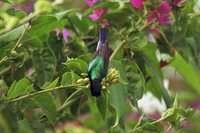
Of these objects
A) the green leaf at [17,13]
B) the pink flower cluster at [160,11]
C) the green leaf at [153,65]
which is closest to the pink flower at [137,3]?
the pink flower cluster at [160,11]

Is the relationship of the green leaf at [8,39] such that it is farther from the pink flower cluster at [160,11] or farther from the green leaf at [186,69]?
the green leaf at [186,69]

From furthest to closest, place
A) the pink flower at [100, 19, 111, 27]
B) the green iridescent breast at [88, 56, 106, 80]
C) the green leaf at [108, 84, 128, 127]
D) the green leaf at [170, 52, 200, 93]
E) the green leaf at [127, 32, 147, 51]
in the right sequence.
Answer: the green leaf at [170, 52, 200, 93]
the pink flower at [100, 19, 111, 27]
the green leaf at [127, 32, 147, 51]
the green leaf at [108, 84, 128, 127]
the green iridescent breast at [88, 56, 106, 80]

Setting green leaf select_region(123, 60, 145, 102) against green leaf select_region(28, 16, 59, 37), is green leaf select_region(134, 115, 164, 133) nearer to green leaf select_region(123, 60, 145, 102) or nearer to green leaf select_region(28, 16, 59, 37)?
green leaf select_region(123, 60, 145, 102)

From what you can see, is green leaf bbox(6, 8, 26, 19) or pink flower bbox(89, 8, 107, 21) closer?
green leaf bbox(6, 8, 26, 19)

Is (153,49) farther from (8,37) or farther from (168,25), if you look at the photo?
(8,37)

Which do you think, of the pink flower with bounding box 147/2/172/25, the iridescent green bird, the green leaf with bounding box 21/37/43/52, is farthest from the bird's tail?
the pink flower with bounding box 147/2/172/25

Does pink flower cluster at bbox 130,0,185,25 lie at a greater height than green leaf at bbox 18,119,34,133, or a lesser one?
greater

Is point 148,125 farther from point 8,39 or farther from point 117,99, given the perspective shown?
point 8,39
